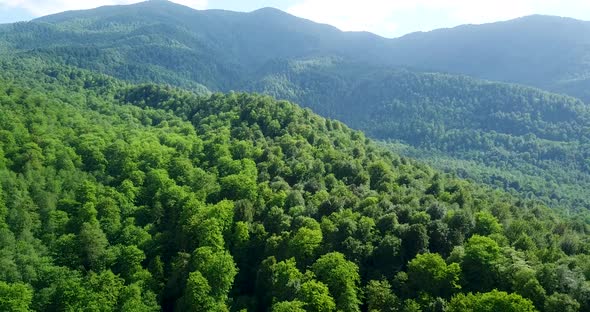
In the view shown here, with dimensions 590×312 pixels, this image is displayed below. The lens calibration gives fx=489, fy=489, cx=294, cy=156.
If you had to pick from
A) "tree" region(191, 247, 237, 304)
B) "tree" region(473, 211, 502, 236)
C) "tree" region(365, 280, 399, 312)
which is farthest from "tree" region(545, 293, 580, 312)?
"tree" region(191, 247, 237, 304)

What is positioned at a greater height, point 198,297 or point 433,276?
point 433,276

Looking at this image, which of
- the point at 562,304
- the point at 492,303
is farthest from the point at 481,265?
the point at 562,304

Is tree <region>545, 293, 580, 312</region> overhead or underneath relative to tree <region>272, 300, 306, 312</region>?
overhead

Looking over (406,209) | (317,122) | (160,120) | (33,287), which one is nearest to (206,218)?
(33,287)

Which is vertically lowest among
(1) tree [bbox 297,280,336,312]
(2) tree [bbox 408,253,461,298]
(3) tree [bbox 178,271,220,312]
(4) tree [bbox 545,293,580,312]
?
(3) tree [bbox 178,271,220,312]

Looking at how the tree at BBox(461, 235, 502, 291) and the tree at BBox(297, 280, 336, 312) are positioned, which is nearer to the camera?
the tree at BBox(297, 280, 336, 312)

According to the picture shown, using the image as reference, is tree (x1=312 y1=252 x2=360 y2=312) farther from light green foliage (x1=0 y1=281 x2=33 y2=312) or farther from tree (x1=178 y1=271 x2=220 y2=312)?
light green foliage (x1=0 y1=281 x2=33 y2=312)

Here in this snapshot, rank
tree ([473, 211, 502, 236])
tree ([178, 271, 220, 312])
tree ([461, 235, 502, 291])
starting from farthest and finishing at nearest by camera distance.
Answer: tree ([473, 211, 502, 236]) < tree ([178, 271, 220, 312]) < tree ([461, 235, 502, 291])

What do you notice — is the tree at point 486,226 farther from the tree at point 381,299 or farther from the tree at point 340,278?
the tree at point 340,278

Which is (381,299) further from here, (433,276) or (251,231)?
(251,231)

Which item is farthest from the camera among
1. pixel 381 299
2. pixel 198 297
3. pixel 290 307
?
pixel 198 297
